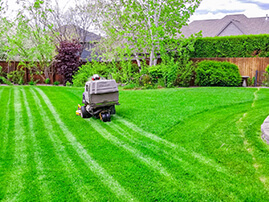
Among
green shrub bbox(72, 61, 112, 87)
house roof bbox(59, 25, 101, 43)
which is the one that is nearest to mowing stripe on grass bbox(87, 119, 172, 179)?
green shrub bbox(72, 61, 112, 87)

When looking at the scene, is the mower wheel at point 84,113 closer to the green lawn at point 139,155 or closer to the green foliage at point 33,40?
the green lawn at point 139,155

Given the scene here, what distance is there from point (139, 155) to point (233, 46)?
13700 millimetres

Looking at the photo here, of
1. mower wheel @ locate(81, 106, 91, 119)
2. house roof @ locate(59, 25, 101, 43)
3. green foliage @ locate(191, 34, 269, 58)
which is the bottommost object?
mower wheel @ locate(81, 106, 91, 119)

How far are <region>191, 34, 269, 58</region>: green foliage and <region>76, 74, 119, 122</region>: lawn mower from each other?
11.3m

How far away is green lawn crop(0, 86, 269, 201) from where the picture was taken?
3.57 metres

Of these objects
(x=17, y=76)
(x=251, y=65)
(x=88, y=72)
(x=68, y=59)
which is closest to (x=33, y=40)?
(x=17, y=76)

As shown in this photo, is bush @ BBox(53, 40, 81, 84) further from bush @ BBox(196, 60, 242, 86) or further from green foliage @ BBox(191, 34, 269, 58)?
bush @ BBox(196, 60, 242, 86)

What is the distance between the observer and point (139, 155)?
476 centimetres

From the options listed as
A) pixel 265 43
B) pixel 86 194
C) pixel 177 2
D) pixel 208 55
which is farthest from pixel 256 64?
pixel 86 194

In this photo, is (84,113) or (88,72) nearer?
(84,113)

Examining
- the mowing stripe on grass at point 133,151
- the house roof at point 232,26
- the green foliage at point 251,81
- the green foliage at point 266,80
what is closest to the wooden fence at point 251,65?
the green foliage at point 251,81

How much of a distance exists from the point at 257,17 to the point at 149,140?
32.7 m

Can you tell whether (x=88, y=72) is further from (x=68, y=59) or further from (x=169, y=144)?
(x=169, y=144)

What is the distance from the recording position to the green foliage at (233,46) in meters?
15.7
